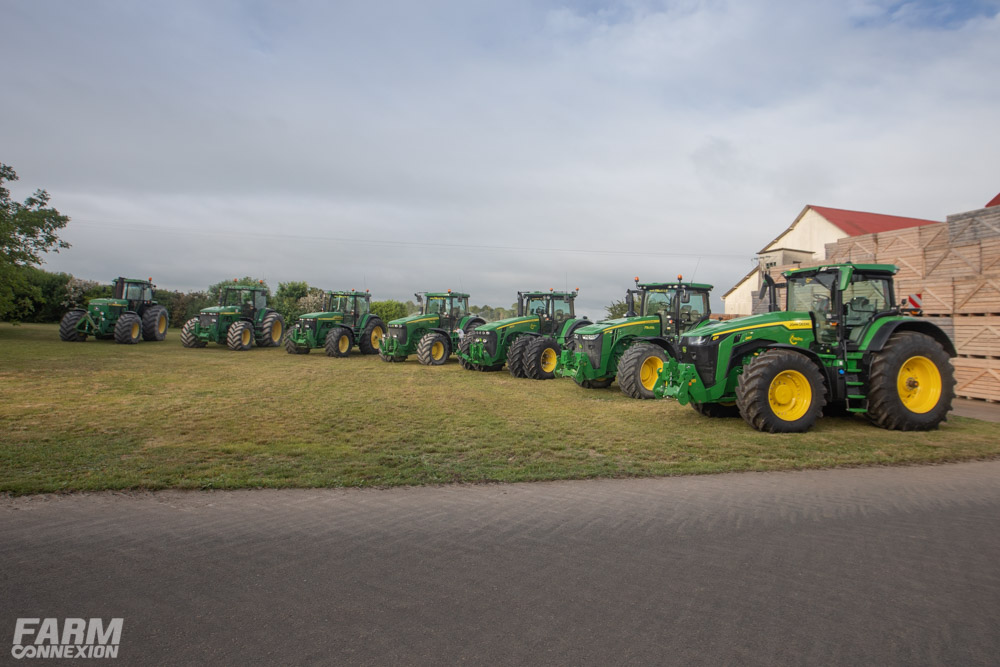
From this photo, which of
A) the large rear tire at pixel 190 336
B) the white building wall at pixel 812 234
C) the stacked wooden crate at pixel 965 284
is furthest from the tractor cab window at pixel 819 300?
the white building wall at pixel 812 234

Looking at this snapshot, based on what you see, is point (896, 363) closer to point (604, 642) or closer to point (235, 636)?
point (604, 642)

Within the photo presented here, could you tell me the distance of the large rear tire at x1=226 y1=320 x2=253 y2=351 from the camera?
23.3m

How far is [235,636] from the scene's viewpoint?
9.77 ft

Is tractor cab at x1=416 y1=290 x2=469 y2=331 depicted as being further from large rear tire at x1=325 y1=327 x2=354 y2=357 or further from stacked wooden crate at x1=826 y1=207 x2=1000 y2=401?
stacked wooden crate at x1=826 y1=207 x2=1000 y2=401

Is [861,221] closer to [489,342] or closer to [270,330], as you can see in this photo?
[489,342]

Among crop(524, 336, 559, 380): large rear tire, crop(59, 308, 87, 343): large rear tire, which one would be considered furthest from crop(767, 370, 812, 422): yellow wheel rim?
crop(59, 308, 87, 343): large rear tire

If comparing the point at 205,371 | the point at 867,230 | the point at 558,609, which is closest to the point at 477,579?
the point at 558,609

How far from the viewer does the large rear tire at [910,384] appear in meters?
8.94

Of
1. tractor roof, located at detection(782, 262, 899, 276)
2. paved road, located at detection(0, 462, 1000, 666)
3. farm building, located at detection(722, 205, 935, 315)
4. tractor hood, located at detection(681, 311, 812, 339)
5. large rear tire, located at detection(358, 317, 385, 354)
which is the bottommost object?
paved road, located at detection(0, 462, 1000, 666)

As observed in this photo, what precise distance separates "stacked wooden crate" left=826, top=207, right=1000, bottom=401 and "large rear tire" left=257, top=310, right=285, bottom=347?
22271mm

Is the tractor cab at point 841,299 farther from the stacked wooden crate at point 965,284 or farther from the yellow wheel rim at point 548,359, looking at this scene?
the yellow wheel rim at point 548,359

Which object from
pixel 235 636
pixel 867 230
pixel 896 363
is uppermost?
pixel 867 230

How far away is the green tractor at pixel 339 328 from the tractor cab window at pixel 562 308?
741 centimetres

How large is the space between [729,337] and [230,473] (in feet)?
23.2
